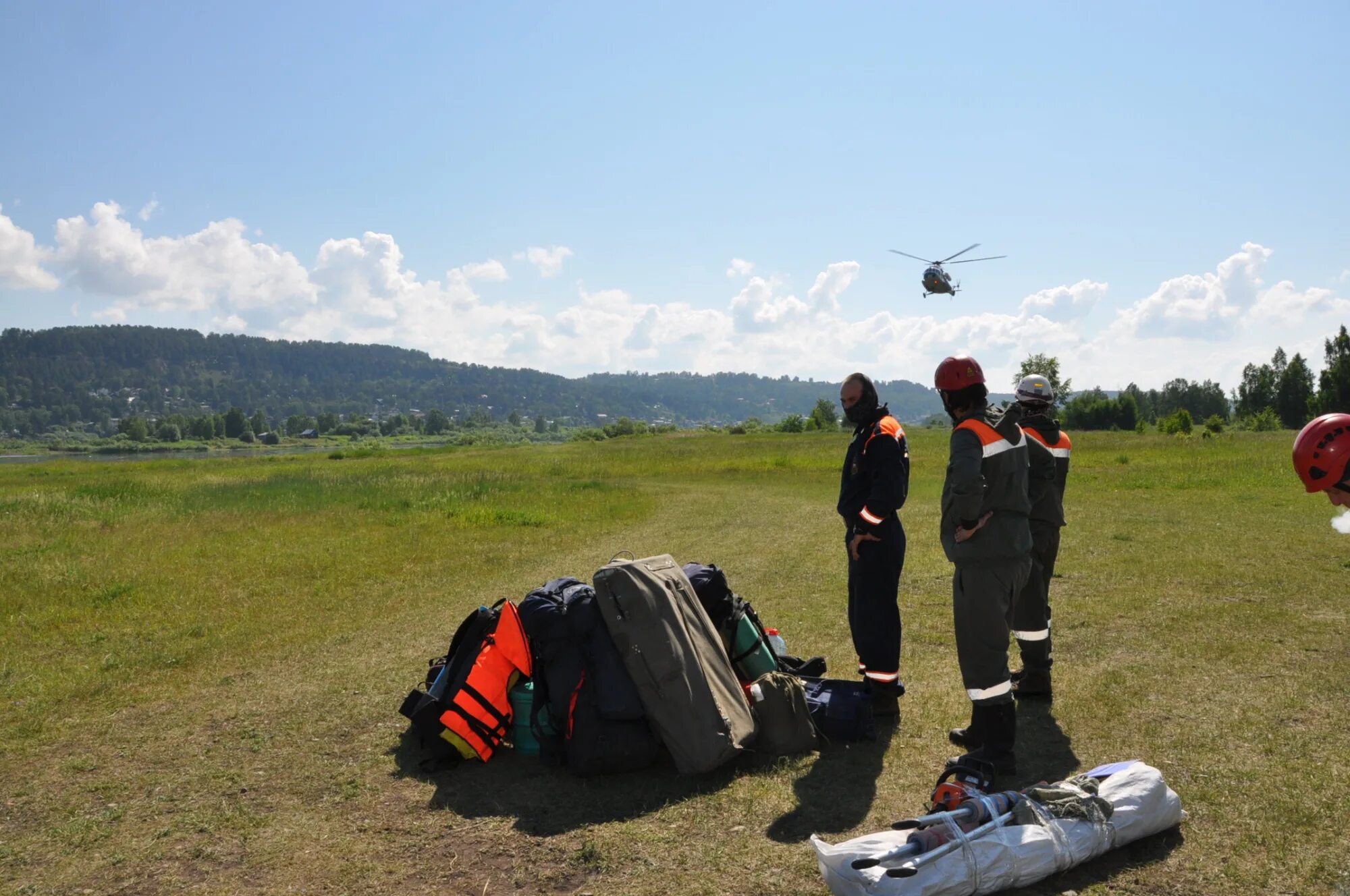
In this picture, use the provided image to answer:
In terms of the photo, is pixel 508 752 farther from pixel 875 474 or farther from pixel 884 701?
pixel 875 474

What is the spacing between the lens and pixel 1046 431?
6855 millimetres

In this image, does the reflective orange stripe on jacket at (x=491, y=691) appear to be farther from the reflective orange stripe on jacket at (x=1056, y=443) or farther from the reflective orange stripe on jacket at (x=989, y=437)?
the reflective orange stripe on jacket at (x=1056, y=443)

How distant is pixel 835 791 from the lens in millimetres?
4949

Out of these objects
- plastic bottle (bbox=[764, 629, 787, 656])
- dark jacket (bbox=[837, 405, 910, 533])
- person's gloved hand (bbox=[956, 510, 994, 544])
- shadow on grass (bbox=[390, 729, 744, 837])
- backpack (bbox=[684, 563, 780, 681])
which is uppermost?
dark jacket (bbox=[837, 405, 910, 533])

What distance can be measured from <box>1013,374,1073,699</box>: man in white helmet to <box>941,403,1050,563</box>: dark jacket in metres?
1.08

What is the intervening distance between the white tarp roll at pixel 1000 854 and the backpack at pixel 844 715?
1660 mm

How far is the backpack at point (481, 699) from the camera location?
17.9 feet

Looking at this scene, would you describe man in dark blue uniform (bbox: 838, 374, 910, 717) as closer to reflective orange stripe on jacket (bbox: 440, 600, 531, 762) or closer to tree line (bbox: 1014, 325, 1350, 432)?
reflective orange stripe on jacket (bbox: 440, 600, 531, 762)

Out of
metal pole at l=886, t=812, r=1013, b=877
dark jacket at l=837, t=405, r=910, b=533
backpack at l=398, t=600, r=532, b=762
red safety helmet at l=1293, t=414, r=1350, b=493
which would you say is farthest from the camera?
dark jacket at l=837, t=405, r=910, b=533

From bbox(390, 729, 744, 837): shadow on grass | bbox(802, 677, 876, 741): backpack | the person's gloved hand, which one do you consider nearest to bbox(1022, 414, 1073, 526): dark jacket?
the person's gloved hand

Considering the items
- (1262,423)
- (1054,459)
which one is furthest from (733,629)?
(1262,423)

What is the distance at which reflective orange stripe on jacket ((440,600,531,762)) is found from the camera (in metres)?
5.45

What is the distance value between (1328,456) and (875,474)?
332cm

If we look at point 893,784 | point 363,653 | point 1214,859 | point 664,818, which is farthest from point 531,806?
point 363,653
